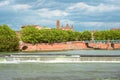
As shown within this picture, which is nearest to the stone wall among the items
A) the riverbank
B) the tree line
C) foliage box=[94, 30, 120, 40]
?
the riverbank

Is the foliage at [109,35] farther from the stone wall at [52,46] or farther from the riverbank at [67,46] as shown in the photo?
the stone wall at [52,46]

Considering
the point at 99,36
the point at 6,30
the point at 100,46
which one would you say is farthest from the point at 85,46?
the point at 6,30

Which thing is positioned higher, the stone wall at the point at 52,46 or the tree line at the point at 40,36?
the tree line at the point at 40,36

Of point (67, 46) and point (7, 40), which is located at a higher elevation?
point (7, 40)

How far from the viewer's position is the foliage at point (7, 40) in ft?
330

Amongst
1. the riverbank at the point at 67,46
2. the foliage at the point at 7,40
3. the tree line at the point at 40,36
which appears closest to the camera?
the foliage at the point at 7,40

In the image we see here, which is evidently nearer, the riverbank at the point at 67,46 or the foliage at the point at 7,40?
the foliage at the point at 7,40

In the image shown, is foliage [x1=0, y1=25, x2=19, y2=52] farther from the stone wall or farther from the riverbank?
the stone wall

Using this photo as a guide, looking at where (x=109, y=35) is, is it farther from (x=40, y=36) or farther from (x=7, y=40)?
(x=7, y=40)

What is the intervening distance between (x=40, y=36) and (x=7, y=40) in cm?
1852

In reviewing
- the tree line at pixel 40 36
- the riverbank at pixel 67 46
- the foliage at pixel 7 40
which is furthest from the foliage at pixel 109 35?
the foliage at pixel 7 40

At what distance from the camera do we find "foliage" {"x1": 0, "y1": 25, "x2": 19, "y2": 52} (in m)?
101

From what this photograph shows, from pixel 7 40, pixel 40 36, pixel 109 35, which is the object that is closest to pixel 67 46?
pixel 40 36

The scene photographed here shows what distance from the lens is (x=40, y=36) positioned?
119500 mm
